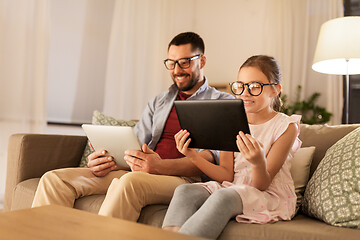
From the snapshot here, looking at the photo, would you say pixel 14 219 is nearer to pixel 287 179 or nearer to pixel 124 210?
pixel 124 210

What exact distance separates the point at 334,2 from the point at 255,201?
319 centimetres

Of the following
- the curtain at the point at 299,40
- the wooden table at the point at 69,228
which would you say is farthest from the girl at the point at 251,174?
the curtain at the point at 299,40

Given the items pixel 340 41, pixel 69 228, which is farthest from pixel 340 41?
pixel 69 228

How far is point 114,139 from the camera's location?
154 cm

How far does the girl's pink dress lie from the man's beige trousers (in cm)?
18

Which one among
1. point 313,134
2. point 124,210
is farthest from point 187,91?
point 124,210

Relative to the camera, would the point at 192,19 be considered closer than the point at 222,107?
No

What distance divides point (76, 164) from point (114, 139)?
80 cm

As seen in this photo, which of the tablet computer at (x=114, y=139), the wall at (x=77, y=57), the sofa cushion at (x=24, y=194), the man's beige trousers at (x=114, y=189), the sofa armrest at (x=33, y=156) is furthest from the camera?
the wall at (x=77, y=57)

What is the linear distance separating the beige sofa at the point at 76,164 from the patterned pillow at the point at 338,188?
0.04 m

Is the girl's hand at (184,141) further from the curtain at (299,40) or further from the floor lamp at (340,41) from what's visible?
the curtain at (299,40)

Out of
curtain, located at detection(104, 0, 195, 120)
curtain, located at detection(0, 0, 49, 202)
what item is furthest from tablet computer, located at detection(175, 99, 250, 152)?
curtain, located at detection(104, 0, 195, 120)

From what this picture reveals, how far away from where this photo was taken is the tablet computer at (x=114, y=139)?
4.91ft

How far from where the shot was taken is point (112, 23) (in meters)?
3.67
